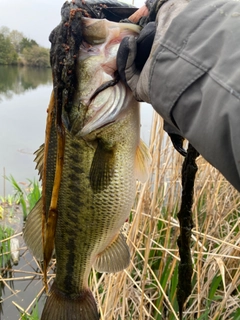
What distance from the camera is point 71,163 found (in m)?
1.50

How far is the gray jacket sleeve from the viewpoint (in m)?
0.82

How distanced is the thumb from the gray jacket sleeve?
156 mm

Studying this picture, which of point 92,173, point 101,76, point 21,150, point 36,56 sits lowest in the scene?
point 36,56

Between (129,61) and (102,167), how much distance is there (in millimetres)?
443

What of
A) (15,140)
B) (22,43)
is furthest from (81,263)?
(22,43)

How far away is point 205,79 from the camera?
0.88m

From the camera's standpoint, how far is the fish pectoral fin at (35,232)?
1.67 metres

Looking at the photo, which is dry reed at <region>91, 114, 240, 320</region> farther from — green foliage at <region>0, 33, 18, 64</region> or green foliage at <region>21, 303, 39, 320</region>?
green foliage at <region>0, 33, 18, 64</region>

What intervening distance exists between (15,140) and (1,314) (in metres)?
5.79

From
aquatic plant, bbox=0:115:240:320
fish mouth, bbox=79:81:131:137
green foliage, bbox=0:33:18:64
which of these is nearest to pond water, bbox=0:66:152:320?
aquatic plant, bbox=0:115:240:320

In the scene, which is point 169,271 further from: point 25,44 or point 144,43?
point 25,44

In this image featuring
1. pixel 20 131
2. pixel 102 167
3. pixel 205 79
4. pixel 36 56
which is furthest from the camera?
pixel 36 56

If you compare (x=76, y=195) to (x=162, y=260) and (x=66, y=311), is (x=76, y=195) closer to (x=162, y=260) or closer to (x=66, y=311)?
(x=66, y=311)

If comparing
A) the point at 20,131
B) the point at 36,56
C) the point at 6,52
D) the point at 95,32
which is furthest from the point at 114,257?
the point at 36,56
